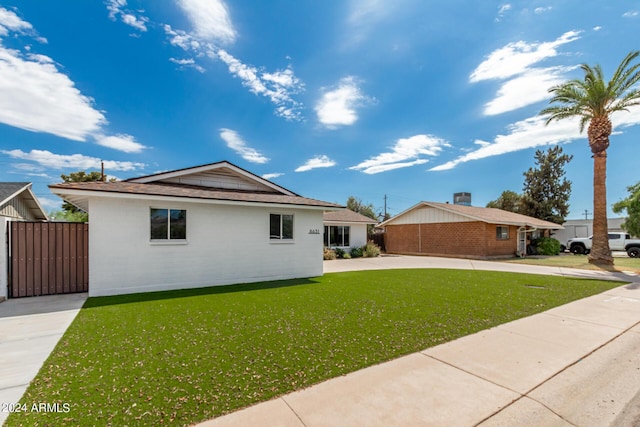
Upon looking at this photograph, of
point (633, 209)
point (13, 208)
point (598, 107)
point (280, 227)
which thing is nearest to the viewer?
point (280, 227)

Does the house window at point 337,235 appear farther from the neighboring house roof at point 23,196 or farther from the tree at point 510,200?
the tree at point 510,200

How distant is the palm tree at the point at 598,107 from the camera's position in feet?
45.6

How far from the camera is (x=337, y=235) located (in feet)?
73.8

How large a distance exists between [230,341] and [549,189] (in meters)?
43.0

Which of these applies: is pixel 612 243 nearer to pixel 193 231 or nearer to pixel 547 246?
pixel 547 246

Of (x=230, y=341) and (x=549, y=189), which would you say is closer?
(x=230, y=341)

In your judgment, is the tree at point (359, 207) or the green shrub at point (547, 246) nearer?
the green shrub at point (547, 246)

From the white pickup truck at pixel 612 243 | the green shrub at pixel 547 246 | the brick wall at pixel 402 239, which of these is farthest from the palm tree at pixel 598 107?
the white pickup truck at pixel 612 243

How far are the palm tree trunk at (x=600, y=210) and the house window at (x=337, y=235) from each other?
15181 mm

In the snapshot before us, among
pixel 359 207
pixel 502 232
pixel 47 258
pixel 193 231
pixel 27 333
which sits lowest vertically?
pixel 27 333

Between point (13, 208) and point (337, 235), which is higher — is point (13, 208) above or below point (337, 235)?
above

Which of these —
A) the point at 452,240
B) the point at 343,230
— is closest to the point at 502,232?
the point at 452,240

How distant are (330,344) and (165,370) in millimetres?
2328

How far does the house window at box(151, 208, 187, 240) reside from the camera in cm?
862
